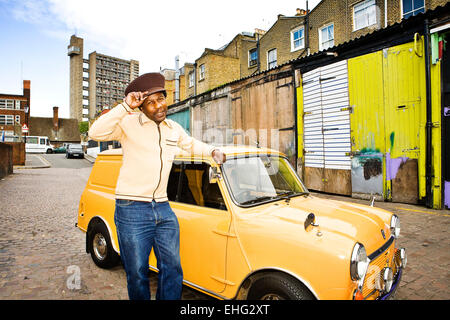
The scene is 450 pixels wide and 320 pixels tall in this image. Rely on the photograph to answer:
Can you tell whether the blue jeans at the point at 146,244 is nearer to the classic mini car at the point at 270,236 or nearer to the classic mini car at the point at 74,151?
the classic mini car at the point at 270,236

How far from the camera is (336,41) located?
1909 cm

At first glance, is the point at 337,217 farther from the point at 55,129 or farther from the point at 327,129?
the point at 55,129

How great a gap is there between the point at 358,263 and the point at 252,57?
2728 cm

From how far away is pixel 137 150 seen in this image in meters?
2.27

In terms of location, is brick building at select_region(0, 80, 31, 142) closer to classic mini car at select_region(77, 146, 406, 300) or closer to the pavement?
the pavement

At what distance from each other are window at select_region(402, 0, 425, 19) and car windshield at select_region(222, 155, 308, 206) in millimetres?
16846

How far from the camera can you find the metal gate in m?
9.19

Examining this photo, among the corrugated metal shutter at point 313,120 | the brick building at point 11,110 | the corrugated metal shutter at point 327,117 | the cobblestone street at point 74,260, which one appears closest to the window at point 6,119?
the brick building at point 11,110

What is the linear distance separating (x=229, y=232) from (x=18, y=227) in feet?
19.4

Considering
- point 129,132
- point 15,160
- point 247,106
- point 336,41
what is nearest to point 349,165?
point 247,106

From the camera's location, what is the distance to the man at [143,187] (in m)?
2.20

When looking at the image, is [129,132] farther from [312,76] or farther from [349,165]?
[312,76]

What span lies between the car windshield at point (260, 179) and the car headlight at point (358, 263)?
996mm

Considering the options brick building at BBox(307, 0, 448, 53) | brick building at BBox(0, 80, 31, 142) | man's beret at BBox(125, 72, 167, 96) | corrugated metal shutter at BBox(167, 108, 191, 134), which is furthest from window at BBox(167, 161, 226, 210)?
brick building at BBox(0, 80, 31, 142)
